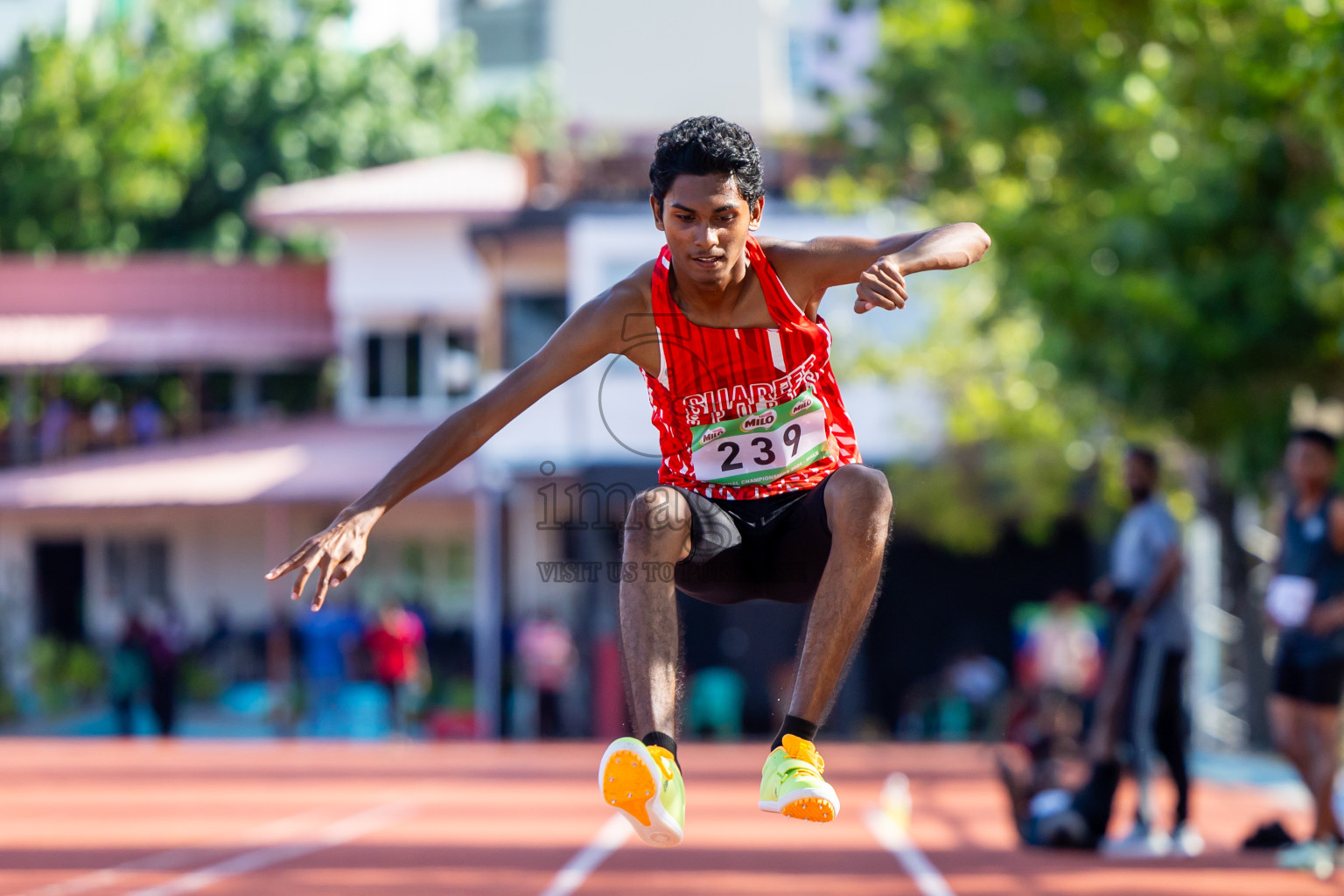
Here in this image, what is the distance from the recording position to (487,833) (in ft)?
41.1

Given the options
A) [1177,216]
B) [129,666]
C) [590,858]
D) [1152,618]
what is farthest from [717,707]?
[1152,618]

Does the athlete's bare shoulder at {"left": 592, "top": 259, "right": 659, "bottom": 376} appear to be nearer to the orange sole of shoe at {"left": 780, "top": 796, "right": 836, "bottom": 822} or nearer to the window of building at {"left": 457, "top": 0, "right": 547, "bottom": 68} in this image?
the orange sole of shoe at {"left": 780, "top": 796, "right": 836, "bottom": 822}

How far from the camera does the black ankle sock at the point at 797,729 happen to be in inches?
166

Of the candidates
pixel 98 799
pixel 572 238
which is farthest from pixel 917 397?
pixel 98 799

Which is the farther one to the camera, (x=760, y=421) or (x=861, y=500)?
(x=760, y=421)

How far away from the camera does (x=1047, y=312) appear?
12.9 metres

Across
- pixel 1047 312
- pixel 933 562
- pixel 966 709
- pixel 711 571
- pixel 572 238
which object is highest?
pixel 572 238

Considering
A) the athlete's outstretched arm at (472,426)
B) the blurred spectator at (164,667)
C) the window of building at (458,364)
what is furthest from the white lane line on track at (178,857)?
the window of building at (458,364)

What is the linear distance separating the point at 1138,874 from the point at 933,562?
16.6m

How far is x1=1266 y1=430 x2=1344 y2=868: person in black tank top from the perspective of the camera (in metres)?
8.31

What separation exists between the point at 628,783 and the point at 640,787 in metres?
0.03

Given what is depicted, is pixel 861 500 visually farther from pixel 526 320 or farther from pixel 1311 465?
pixel 526 320

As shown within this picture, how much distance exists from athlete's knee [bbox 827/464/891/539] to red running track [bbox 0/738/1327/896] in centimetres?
491

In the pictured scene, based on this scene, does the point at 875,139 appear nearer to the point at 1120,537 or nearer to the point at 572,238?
the point at 572,238
